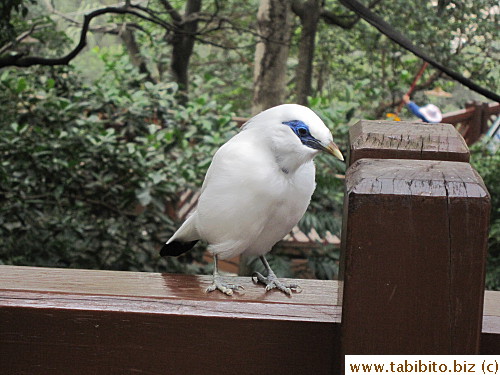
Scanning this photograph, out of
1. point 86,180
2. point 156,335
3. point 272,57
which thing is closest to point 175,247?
point 156,335

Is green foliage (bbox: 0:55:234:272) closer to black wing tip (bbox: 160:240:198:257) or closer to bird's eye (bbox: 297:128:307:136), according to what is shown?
black wing tip (bbox: 160:240:198:257)

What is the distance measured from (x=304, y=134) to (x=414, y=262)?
548mm

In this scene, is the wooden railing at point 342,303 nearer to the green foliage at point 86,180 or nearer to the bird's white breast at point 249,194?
the bird's white breast at point 249,194

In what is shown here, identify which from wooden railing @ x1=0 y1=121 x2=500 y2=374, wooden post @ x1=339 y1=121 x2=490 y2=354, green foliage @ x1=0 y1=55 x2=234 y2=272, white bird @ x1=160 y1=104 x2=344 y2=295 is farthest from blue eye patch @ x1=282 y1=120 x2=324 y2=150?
green foliage @ x1=0 y1=55 x2=234 y2=272

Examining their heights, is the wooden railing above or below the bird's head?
below

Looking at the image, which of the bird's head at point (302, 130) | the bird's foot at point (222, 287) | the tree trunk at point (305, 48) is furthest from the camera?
the tree trunk at point (305, 48)

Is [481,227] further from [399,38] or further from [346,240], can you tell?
[399,38]

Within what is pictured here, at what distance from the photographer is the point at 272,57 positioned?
156 inches

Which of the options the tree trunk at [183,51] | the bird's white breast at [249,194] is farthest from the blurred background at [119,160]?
the bird's white breast at [249,194]

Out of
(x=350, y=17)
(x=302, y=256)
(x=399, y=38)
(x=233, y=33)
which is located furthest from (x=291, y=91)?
(x=399, y=38)

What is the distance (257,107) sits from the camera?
3918mm

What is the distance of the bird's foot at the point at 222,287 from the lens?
1098 millimetres

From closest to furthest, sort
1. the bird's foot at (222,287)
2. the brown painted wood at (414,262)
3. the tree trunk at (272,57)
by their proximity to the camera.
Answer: the brown painted wood at (414,262) < the bird's foot at (222,287) < the tree trunk at (272,57)

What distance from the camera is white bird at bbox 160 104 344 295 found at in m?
1.25
